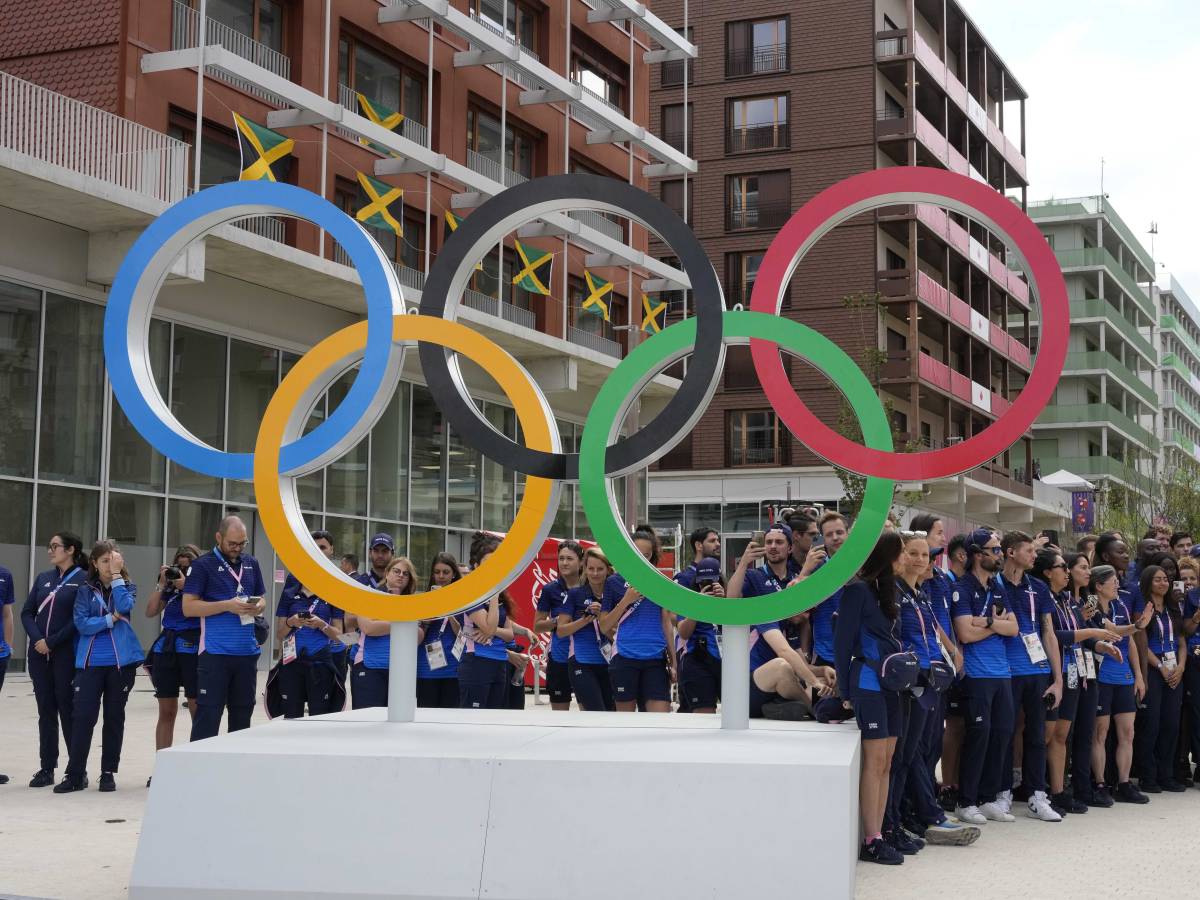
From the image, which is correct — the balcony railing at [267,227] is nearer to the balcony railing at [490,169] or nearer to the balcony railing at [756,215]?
the balcony railing at [490,169]

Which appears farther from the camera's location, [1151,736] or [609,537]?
[1151,736]

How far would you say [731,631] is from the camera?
8.12m

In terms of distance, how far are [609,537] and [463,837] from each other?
2.15 meters

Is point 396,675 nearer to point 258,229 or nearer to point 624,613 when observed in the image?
point 624,613

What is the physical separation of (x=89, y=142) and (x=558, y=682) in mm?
11658

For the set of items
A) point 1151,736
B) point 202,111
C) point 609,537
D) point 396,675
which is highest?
point 202,111

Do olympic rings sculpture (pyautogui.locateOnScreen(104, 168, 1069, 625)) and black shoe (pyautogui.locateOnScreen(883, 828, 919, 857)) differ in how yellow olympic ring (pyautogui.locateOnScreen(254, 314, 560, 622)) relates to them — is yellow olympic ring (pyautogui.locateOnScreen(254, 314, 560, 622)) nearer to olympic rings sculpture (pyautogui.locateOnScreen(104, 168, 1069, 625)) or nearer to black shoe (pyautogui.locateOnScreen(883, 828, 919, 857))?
olympic rings sculpture (pyautogui.locateOnScreen(104, 168, 1069, 625))

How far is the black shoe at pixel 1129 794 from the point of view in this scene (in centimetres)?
1075

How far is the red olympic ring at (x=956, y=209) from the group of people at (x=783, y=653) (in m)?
0.65

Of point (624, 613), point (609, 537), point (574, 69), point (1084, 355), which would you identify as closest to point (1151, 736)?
point (624, 613)

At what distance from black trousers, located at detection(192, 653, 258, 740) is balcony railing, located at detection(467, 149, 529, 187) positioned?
64.0 ft

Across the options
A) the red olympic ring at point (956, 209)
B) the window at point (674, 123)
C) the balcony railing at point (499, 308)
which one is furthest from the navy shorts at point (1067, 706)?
the window at point (674, 123)

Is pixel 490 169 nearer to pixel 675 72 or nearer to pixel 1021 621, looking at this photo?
pixel 675 72

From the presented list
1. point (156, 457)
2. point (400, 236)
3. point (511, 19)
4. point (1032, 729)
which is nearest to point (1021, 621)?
point (1032, 729)
